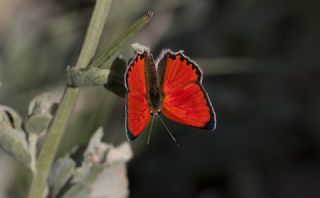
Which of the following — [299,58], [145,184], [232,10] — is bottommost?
[145,184]

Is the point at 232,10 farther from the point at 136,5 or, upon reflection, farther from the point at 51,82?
the point at 51,82

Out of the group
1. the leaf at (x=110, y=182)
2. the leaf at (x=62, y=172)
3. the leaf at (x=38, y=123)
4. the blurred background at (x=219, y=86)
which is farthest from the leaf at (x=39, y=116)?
the blurred background at (x=219, y=86)

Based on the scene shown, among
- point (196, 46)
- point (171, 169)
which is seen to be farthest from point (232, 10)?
point (171, 169)

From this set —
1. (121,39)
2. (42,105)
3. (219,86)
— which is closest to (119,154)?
(42,105)

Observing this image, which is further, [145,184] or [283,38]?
[283,38]

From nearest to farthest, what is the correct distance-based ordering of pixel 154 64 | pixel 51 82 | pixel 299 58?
pixel 154 64, pixel 51 82, pixel 299 58

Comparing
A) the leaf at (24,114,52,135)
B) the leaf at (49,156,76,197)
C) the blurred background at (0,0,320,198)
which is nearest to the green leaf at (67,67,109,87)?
Answer: the leaf at (24,114,52,135)

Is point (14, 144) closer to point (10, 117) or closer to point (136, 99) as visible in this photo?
point (10, 117)
